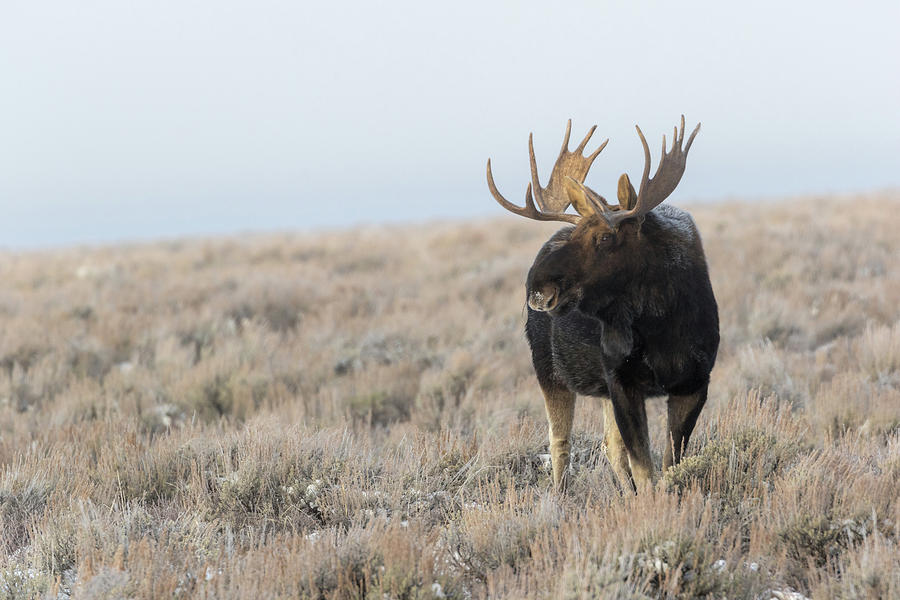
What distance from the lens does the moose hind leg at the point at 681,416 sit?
378cm

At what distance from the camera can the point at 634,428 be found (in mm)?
3727

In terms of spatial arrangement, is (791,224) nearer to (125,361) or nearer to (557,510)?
(125,361)

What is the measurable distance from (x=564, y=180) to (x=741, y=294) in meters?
7.56

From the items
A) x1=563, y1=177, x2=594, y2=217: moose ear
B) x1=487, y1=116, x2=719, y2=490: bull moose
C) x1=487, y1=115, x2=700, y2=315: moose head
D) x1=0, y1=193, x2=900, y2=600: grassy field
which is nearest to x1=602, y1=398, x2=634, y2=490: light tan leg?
x1=0, y1=193, x2=900, y2=600: grassy field

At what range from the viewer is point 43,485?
444 centimetres

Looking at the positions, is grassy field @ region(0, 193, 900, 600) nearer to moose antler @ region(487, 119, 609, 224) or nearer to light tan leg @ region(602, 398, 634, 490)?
light tan leg @ region(602, 398, 634, 490)

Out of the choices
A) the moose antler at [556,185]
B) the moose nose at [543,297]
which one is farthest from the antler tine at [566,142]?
the moose nose at [543,297]

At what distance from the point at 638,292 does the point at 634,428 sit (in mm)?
669

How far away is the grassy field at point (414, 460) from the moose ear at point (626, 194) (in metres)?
1.35

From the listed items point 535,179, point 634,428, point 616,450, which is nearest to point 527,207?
point 535,179

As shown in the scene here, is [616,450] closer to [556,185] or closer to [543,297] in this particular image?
[543,297]

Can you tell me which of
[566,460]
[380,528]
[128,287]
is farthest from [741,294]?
[128,287]

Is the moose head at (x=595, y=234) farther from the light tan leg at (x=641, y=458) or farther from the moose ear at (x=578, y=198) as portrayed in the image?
the light tan leg at (x=641, y=458)

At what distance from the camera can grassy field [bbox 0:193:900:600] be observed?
2.99 metres
